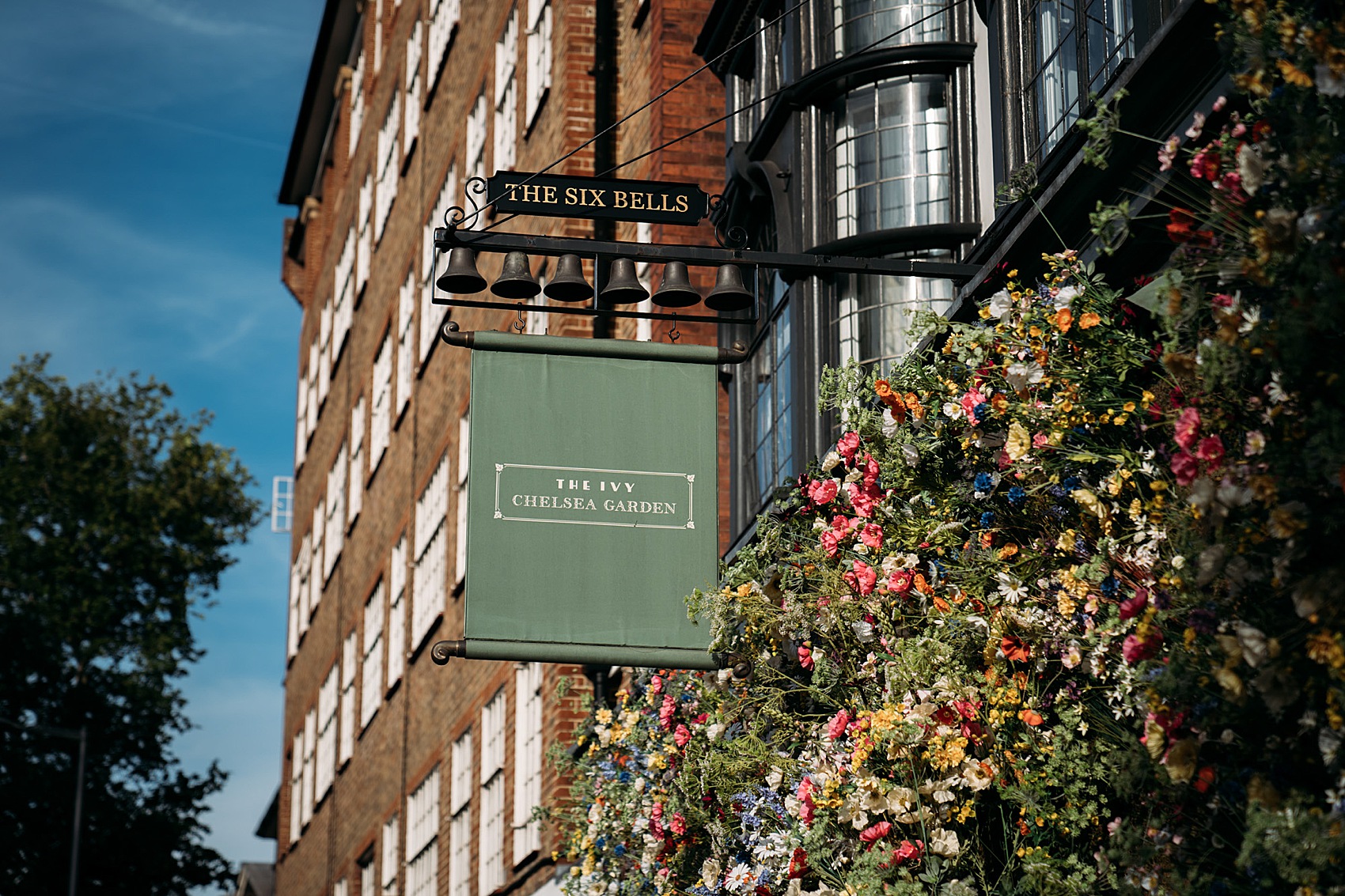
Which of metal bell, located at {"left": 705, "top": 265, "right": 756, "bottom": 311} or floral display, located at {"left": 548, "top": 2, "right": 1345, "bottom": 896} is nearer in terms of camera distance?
floral display, located at {"left": 548, "top": 2, "right": 1345, "bottom": 896}

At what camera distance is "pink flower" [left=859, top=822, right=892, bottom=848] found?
8.41m

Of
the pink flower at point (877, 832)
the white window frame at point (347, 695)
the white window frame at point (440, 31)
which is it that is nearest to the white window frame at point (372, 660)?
the white window frame at point (347, 695)

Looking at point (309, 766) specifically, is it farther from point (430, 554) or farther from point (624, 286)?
point (624, 286)

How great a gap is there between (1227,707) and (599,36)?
546 inches

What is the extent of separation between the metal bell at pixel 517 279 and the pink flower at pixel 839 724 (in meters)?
2.94

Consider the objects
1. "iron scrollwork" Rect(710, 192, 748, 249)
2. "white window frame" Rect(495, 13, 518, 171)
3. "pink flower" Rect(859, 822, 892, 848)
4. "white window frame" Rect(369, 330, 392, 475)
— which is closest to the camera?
"pink flower" Rect(859, 822, 892, 848)

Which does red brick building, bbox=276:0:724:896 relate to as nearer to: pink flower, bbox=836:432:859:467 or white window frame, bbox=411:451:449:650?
white window frame, bbox=411:451:449:650

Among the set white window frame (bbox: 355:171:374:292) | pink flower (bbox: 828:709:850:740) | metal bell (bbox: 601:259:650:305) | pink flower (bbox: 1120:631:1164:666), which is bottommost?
pink flower (bbox: 1120:631:1164:666)

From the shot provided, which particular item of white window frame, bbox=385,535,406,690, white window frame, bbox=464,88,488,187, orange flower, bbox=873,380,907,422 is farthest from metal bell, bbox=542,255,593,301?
white window frame, bbox=385,535,406,690

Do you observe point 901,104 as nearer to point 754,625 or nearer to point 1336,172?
point 754,625

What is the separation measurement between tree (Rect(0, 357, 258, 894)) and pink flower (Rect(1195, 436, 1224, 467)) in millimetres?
32857

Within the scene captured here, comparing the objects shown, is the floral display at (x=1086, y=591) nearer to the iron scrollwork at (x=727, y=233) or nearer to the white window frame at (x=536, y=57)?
the iron scrollwork at (x=727, y=233)

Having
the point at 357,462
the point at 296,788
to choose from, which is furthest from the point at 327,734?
the point at 357,462

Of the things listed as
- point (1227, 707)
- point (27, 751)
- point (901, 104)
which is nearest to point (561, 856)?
point (901, 104)
